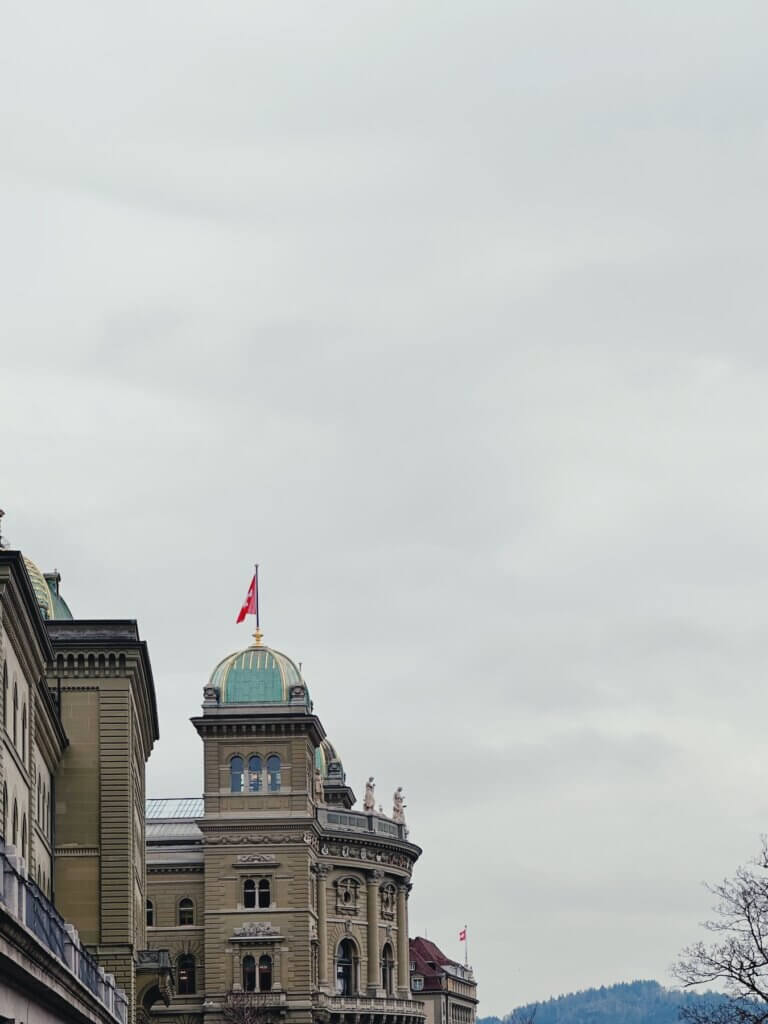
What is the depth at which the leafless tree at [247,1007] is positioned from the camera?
5364 inches

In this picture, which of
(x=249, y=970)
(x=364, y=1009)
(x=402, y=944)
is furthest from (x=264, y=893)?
(x=402, y=944)

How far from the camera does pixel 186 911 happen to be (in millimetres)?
144875

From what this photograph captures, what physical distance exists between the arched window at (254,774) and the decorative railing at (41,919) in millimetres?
94335

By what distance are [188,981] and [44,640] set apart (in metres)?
75.9

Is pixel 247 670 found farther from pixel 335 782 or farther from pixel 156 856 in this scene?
pixel 335 782

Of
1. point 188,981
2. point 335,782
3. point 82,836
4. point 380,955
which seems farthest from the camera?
point 335,782

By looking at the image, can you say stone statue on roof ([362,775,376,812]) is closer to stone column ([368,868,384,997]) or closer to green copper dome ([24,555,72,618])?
stone column ([368,868,384,997])

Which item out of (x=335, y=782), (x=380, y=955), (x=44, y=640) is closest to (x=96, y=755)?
(x=44, y=640)

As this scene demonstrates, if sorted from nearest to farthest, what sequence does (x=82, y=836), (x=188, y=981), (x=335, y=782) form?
(x=82, y=836) → (x=188, y=981) → (x=335, y=782)

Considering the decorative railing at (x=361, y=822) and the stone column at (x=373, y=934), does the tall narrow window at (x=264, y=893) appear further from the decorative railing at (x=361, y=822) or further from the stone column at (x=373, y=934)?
the stone column at (x=373, y=934)

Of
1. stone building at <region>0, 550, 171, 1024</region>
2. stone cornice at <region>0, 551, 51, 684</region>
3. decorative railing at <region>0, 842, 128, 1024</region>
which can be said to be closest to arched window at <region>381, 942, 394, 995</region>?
stone building at <region>0, 550, 171, 1024</region>

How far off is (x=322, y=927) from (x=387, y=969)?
460 inches

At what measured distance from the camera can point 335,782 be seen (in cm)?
17575

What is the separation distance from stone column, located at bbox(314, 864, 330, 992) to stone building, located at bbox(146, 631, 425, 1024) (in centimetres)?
14
